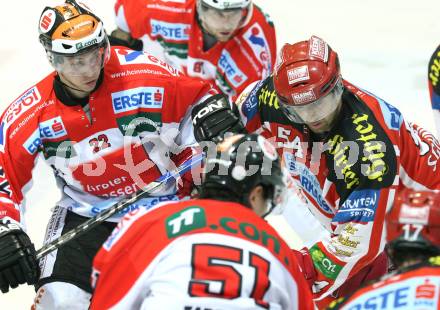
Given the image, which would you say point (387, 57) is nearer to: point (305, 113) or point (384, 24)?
point (384, 24)

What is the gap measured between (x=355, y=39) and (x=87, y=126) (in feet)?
11.2

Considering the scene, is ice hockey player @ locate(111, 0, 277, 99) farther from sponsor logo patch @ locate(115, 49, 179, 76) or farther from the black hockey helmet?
the black hockey helmet

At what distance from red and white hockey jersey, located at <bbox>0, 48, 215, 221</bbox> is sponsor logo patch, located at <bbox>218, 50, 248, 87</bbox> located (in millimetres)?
1283

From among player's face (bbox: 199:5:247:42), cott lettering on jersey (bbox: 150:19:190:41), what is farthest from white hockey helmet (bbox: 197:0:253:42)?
cott lettering on jersey (bbox: 150:19:190:41)

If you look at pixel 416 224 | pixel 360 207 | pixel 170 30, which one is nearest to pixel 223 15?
pixel 170 30

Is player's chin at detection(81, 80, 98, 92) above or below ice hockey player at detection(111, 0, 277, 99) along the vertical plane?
above

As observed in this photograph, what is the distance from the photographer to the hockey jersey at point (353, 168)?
3.50 metres

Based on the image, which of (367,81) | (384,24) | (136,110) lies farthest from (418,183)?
(384,24)

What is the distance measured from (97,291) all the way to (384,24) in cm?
470

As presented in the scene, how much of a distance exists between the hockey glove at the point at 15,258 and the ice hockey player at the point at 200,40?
1852mm

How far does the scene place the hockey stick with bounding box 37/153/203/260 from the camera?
368 cm

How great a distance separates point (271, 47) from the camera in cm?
520

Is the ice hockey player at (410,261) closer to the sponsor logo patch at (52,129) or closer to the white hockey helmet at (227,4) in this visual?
the sponsor logo patch at (52,129)

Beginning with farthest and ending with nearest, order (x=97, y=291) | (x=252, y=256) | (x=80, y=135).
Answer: (x=80, y=135) < (x=97, y=291) < (x=252, y=256)
